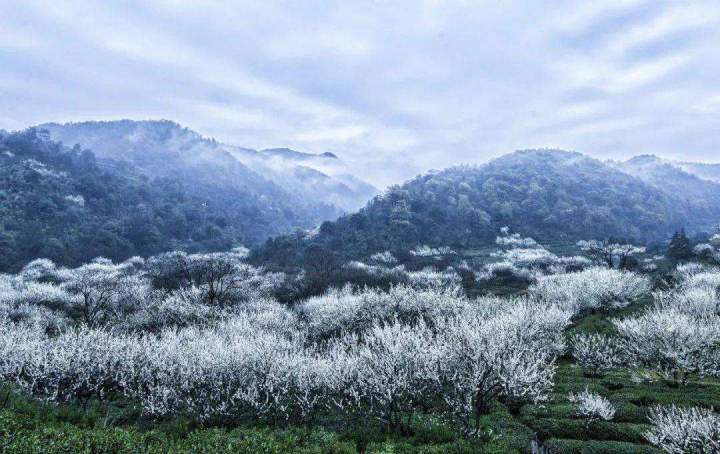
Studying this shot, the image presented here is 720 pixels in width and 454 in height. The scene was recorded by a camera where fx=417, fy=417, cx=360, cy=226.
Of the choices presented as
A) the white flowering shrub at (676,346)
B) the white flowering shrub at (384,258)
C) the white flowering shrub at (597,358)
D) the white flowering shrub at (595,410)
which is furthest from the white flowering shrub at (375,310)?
the white flowering shrub at (384,258)

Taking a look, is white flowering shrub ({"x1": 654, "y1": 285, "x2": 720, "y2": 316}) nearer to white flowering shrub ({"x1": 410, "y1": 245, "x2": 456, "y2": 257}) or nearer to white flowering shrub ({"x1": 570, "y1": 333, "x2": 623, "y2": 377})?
white flowering shrub ({"x1": 570, "y1": 333, "x2": 623, "y2": 377})

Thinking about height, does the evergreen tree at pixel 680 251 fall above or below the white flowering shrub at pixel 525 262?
above

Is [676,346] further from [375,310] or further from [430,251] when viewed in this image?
[430,251]

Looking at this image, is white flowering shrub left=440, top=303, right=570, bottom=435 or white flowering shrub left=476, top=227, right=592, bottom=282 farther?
white flowering shrub left=476, top=227, right=592, bottom=282

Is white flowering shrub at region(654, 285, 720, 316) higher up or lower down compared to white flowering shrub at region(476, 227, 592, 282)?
higher up

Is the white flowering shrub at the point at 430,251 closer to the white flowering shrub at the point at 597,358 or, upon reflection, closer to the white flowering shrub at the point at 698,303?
the white flowering shrub at the point at 698,303

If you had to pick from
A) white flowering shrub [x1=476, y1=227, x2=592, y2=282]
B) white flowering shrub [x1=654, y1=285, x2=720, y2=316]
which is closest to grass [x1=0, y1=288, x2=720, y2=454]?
white flowering shrub [x1=654, y1=285, x2=720, y2=316]

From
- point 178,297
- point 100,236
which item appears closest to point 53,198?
point 100,236

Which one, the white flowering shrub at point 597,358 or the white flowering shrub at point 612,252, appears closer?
the white flowering shrub at point 597,358

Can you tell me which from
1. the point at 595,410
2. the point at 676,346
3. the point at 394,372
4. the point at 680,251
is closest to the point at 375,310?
the point at 394,372

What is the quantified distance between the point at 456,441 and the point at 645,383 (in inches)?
923

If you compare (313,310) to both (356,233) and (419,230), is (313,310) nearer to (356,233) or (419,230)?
(356,233)

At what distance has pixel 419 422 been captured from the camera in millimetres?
27703

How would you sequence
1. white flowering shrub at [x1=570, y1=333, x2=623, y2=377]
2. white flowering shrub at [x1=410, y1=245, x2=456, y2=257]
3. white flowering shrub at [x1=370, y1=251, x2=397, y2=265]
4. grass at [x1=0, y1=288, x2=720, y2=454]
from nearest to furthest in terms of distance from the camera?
grass at [x1=0, y1=288, x2=720, y2=454]
white flowering shrub at [x1=570, y1=333, x2=623, y2=377]
white flowering shrub at [x1=370, y1=251, x2=397, y2=265]
white flowering shrub at [x1=410, y1=245, x2=456, y2=257]
